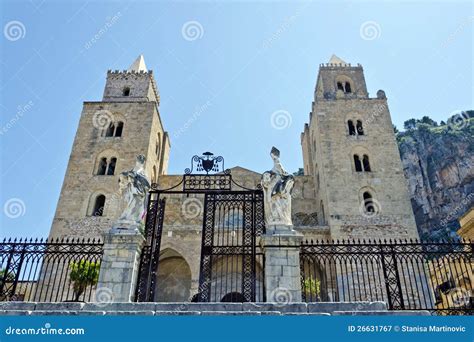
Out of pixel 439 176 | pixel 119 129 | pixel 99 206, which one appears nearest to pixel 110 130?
pixel 119 129

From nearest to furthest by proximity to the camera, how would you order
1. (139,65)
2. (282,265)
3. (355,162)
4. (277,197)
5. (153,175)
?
(282,265)
(277,197)
(355,162)
(153,175)
(139,65)

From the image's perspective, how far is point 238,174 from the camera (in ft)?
93.7

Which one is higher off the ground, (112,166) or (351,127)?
(351,127)

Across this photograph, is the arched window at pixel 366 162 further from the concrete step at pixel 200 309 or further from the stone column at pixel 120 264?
the stone column at pixel 120 264

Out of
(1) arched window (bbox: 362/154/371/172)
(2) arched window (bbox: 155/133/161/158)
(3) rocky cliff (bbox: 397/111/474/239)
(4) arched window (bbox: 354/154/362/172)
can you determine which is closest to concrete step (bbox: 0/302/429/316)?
(4) arched window (bbox: 354/154/362/172)

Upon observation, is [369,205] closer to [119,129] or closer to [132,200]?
[119,129]

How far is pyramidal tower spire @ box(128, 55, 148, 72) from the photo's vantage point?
104ft

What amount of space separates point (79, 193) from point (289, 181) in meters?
18.7

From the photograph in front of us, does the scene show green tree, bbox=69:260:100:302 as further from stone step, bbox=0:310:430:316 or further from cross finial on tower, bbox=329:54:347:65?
cross finial on tower, bbox=329:54:347:65

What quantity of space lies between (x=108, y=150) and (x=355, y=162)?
54.4ft

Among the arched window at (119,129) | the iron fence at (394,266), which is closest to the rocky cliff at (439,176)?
the iron fence at (394,266)

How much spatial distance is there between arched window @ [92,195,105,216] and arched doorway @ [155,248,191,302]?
4.93 metres

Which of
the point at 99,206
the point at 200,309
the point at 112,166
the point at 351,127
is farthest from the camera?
the point at 351,127

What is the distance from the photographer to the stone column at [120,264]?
748 centimetres
